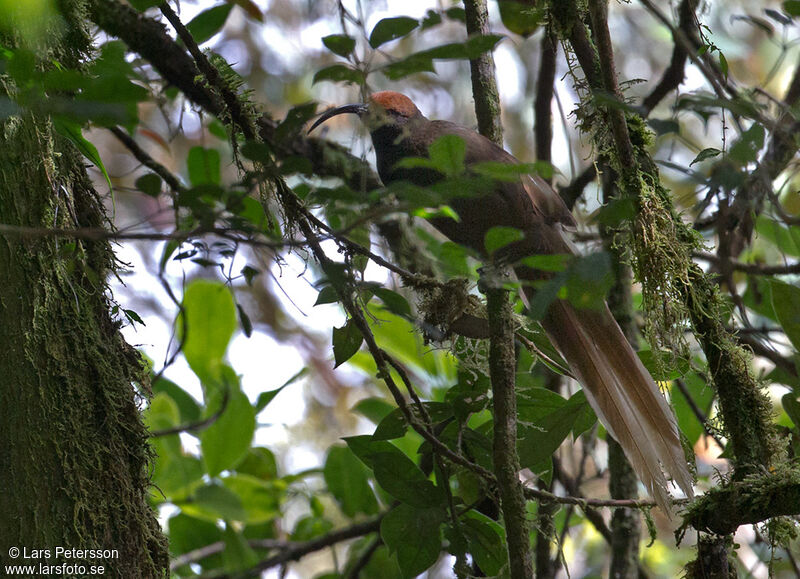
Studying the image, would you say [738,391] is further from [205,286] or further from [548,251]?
[205,286]

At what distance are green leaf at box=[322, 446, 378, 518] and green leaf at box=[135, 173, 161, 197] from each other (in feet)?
3.95

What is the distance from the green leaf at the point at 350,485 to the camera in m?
2.16

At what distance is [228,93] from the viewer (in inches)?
56.8

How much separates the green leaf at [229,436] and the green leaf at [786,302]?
137cm

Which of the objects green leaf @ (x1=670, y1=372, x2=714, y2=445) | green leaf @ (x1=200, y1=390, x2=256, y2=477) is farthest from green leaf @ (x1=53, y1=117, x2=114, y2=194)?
green leaf @ (x1=670, y1=372, x2=714, y2=445)

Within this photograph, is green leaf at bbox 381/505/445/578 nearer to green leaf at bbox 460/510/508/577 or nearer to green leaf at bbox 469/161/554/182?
green leaf at bbox 460/510/508/577

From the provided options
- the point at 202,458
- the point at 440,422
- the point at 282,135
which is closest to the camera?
the point at 282,135

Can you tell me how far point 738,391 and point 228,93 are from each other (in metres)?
1.12

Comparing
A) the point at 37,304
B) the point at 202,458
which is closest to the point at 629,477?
the point at 202,458

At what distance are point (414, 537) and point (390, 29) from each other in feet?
3.05

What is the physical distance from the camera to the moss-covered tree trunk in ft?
3.59

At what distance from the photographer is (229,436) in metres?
2.11

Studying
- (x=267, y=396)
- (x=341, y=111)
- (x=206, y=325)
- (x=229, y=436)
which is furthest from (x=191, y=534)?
(x=341, y=111)

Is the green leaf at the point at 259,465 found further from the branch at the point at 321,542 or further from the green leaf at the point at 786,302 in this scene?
the green leaf at the point at 786,302
